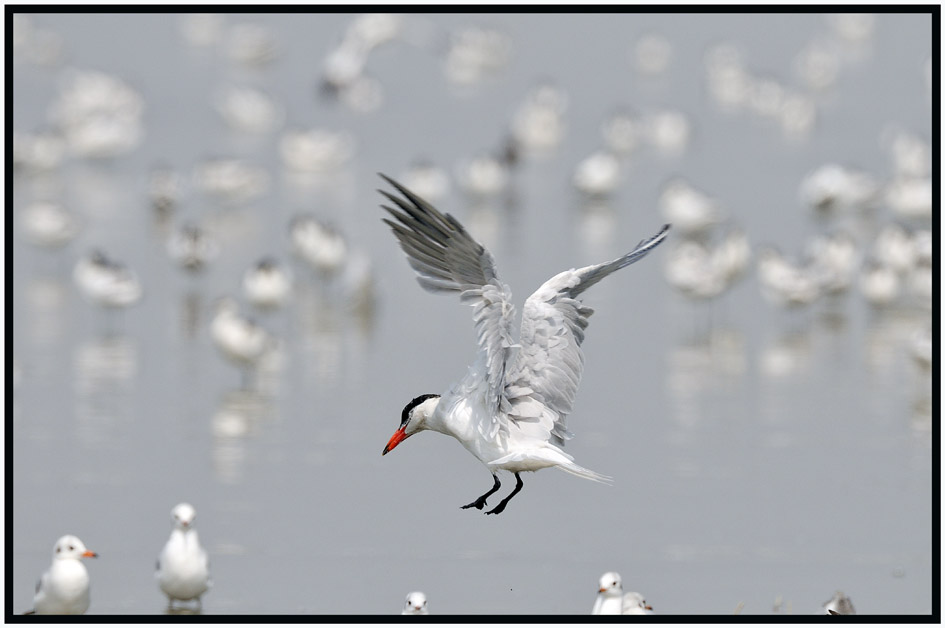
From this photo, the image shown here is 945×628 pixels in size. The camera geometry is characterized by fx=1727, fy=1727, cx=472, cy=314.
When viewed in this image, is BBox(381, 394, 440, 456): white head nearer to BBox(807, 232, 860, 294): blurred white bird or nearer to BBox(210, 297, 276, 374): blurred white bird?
BBox(210, 297, 276, 374): blurred white bird

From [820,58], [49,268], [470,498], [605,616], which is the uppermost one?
[820,58]

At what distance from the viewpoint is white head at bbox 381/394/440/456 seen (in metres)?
6.78

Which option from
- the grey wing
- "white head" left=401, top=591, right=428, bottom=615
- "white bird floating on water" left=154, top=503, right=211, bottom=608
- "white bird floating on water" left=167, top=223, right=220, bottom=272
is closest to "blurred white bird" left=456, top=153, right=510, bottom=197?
"white bird floating on water" left=167, top=223, right=220, bottom=272

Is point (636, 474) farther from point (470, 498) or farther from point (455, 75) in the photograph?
point (455, 75)

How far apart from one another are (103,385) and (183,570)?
5.53 metres

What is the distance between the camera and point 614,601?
8.63m

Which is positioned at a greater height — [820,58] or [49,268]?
[820,58]

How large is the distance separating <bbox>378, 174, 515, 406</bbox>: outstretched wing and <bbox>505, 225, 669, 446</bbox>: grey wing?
263 millimetres

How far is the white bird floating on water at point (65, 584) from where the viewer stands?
352 inches

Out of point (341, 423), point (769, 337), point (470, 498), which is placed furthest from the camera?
point (769, 337)

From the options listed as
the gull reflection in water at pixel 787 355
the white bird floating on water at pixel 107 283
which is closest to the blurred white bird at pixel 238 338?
the white bird floating on water at pixel 107 283

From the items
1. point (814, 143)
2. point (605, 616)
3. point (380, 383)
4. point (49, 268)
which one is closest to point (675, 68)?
point (814, 143)

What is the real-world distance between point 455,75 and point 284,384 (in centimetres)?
2360

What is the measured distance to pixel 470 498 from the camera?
11234mm
